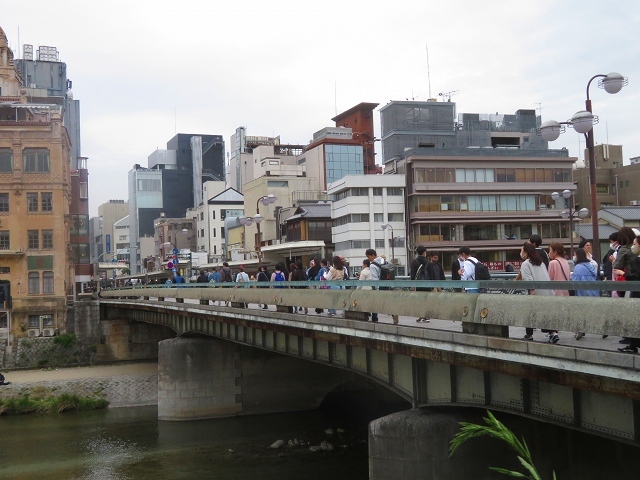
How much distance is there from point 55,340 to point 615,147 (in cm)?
6727

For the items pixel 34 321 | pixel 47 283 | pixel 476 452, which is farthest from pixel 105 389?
pixel 476 452

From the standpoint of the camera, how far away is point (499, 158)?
7031cm

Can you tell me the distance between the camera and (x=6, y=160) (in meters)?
59.6

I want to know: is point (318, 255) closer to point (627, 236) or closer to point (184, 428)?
point (184, 428)

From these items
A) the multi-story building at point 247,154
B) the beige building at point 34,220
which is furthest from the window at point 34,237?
the multi-story building at point 247,154

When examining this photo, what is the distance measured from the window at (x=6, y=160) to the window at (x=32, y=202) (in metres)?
2.53

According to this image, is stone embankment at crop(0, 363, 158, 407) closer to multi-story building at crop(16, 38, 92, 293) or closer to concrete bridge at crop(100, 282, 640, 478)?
concrete bridge at crop(100, 282, 640, 478)

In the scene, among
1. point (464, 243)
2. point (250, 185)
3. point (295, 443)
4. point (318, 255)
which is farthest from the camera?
point (250, 185)

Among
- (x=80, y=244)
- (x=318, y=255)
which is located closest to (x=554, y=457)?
(x=318, y=255)

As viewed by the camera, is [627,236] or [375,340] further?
[375,340]

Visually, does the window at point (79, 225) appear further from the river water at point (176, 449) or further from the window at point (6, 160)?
the river water at point (176, 449)

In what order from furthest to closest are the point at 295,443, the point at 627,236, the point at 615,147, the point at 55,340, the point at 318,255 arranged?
the point at 615,147
the point at 318,255
the point at 55,340
the point at 295,443
the point at 627,236

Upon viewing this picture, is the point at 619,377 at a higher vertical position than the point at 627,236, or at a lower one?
lower

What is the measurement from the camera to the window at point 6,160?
5947 cm
